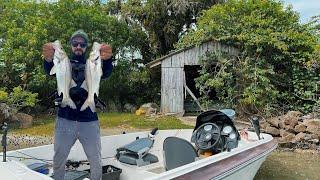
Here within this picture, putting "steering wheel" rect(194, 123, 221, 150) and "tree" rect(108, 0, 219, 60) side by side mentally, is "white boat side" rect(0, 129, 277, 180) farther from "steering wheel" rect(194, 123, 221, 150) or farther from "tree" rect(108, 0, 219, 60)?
"tree" rect(108, 0, 219, 60)

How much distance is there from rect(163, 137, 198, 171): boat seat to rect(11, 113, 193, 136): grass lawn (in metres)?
6.86

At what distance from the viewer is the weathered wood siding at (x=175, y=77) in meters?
14.9

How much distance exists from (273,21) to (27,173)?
1183 cm

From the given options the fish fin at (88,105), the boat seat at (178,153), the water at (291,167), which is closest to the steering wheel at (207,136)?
the boat seat at (178,153)

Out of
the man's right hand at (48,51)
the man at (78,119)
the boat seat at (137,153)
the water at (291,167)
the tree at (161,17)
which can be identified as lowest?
the water at (291,167)

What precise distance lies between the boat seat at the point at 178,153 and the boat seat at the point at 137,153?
2.61ft

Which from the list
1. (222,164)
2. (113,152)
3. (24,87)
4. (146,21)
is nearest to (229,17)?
(146,21)

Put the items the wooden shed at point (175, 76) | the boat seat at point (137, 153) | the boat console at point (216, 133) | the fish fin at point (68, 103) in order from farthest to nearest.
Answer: the wooden shed at point (175, 76) → the boat seat at point (137, 153) → the boat console at point (216, 133) → the fish fin at point (68, 103)

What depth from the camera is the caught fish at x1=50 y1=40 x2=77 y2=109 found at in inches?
135

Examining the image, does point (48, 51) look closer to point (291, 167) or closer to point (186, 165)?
point (186, 165)

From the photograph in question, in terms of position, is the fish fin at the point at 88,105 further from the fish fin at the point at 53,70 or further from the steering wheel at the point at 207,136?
the steering wheel at the point at 207,136

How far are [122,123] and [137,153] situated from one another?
715cm

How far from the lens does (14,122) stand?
12.6m

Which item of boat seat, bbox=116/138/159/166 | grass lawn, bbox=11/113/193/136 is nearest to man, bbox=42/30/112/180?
boat seat, bbox=116/138/159/166
